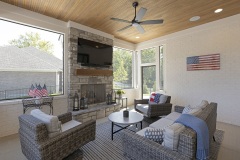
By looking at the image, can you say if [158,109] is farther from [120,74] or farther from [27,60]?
[27,60]

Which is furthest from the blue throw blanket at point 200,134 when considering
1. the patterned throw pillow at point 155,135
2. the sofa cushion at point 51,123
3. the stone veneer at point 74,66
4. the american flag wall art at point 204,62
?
the stone veneer at point 74,66

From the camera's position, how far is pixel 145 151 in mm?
1771

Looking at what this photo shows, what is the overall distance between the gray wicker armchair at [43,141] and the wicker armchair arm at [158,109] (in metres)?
2.20

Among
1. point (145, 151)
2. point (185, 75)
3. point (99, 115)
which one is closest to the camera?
point (145, 151)

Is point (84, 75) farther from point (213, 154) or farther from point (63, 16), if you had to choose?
point (213, 154)

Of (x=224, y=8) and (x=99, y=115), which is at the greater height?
(x=224, y=8)

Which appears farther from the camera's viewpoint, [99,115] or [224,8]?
[99,115]

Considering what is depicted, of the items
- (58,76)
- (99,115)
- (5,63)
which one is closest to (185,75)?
(99,115)

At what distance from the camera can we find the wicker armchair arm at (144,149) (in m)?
1.54

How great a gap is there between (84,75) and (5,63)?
2.10 meters

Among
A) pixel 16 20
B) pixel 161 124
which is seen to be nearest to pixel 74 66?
pixel 16 20

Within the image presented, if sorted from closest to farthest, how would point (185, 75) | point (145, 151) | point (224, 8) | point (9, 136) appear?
1. point (145, 151)
2. point (9, 136)
3. point (224, 8)
4. point (185, 75)

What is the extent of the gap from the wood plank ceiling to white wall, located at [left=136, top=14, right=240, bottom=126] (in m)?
0.43

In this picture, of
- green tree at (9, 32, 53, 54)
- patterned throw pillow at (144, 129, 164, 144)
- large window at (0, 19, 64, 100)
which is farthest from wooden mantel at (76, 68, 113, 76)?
patterned throw pillow at (144, 129, 164, 144)
